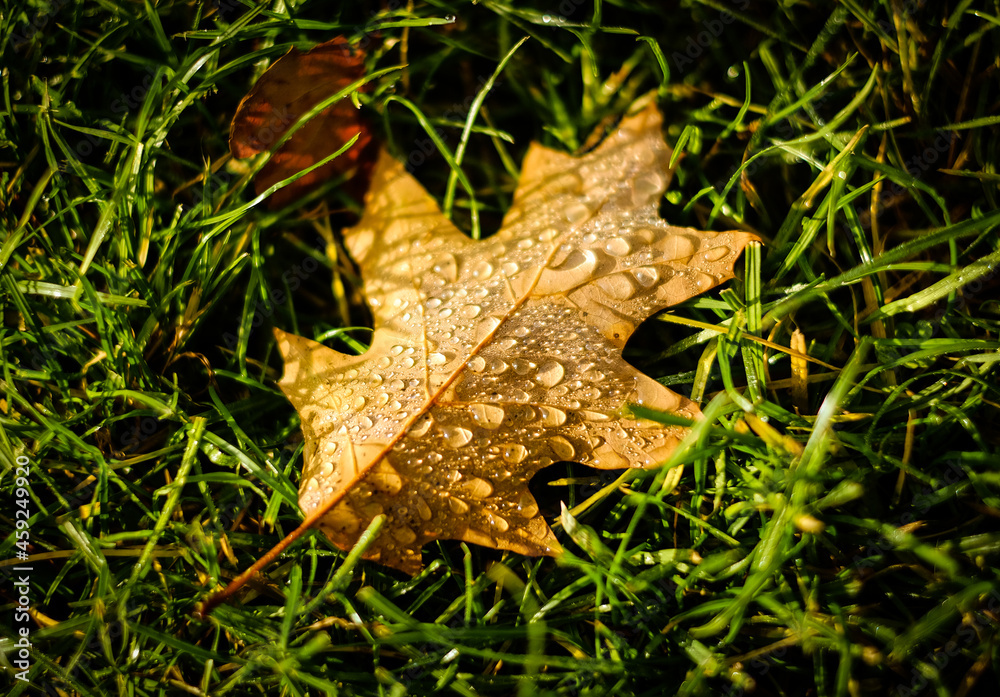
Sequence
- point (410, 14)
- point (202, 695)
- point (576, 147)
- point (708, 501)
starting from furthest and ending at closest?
point (576, 147)
point (410, 14)
point (708, 501)
point (202, 695)

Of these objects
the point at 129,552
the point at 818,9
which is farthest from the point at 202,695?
the point at 818,9

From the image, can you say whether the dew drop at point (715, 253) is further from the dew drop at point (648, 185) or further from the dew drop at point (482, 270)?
the dew drop at point (482, 270)

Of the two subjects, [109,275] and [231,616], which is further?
[109,275]

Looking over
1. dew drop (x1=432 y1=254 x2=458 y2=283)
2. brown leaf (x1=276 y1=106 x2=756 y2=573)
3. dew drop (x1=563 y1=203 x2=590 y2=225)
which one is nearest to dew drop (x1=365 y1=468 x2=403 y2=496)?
brown leaf (x1=276 y1=106 x2=756 y2=573)

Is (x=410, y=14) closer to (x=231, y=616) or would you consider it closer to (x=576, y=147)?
(x=576, y=147)

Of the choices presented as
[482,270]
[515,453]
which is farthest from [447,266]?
[515,453]

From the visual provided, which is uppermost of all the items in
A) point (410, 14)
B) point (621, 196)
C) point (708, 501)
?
point (410, 14)
